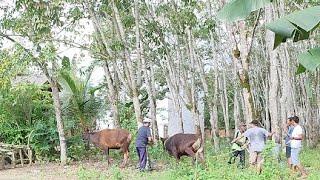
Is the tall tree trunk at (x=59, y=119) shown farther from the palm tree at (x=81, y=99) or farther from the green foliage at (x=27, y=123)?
the palm tree at (x=81, y=99)

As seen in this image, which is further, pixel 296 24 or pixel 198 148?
pixel 198 148

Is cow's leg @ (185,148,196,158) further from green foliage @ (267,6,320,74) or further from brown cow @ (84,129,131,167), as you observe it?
green foliage @ (267,6,320,74)

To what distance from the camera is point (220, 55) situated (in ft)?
92.2

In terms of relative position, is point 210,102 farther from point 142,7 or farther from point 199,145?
point 199,145

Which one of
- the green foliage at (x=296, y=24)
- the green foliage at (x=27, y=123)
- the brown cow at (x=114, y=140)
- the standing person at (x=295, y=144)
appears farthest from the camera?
the green foliage at (x=27, y=123)

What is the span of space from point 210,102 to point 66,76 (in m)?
7.53

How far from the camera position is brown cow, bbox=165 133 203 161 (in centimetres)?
1360

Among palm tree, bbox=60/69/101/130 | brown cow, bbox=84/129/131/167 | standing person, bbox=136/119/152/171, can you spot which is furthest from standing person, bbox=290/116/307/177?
palm tree, bbox=60/69/101/130

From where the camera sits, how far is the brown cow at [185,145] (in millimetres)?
13602

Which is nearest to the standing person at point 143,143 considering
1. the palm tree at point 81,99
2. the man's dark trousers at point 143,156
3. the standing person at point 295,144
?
the man's dark trousers at point 143,156

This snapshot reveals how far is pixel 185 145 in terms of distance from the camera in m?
13.6

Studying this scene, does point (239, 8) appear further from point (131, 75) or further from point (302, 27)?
point (131, 75)

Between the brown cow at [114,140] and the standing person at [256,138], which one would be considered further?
the brown cow at [114,140]

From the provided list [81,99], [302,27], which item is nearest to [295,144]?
[81,99]
